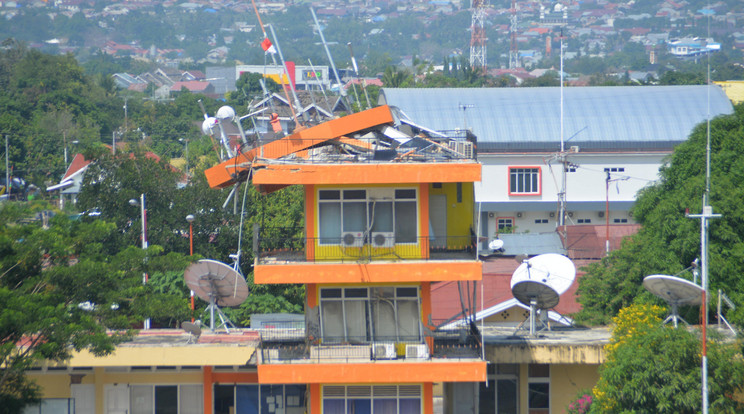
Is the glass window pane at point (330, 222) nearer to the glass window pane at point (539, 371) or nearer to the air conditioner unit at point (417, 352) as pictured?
the air conditioner unit at point (417, 352)

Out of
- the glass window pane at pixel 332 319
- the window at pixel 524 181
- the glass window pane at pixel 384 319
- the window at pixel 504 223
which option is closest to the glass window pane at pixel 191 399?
the glass window pane at pixel 332 319

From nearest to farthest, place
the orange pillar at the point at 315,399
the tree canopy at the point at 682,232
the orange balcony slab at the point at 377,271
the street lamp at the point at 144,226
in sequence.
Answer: the orange balcony slab at the point at 377,271, the orange pillar at the point at 315,399, the tree canopy at the point at 682,232, the street lamp at the point at 144,226

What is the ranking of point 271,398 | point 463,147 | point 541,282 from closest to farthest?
point 463,147
point 541,282
point 271,398

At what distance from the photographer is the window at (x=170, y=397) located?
80.3 feet

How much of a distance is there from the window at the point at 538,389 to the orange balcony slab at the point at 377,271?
448 centimetres

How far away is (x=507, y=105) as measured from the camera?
194 ft

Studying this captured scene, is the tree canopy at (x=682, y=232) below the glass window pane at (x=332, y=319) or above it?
above

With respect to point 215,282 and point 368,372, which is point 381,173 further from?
point 215,282

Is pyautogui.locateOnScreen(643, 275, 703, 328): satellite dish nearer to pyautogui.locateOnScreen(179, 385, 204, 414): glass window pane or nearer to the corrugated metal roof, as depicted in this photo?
pyautogui.locateOnScreen(179, 385, 204, 414): glass window pane

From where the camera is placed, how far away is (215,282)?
24.5 m

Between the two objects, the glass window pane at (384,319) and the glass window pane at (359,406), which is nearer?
the glass window pane at (359,406)

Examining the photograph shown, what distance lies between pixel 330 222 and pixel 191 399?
6063 mm

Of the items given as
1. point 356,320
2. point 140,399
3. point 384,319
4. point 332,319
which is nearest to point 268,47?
point 332,319

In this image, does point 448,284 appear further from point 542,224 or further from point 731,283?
point 542,224
